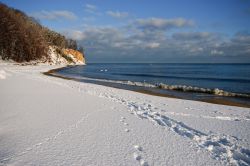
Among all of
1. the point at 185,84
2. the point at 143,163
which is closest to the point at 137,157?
the point at 143,163

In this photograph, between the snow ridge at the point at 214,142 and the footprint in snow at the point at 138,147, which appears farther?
the footprint in snow at the point at 138,147

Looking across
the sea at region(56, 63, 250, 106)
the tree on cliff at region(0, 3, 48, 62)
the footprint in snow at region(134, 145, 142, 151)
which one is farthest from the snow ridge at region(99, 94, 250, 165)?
the tree on cliff at region(0, 3, 48, 62)

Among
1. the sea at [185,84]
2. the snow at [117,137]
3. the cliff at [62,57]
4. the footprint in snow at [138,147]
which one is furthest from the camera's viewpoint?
the cliff at [62,57]

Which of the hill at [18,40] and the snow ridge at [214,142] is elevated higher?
the hill at [18,40]

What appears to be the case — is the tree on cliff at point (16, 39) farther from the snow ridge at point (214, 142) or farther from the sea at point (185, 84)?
the snow ridge at point (214, 142)

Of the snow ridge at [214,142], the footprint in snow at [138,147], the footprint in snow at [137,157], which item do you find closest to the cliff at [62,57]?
the snow ridge at [214,142]

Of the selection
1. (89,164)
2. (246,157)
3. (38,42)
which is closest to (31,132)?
(89,164)

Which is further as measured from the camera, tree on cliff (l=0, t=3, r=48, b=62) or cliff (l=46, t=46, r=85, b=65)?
cliff (l=46, t=46, r=85, b=65)

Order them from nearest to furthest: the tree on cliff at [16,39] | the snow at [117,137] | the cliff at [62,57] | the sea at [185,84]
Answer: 1. the snow at [117,137]
2. the sea at [185,84]
3. the tree on cliff at [16,39]
4. the cliff at [62,57]

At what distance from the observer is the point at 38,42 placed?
80438 mm

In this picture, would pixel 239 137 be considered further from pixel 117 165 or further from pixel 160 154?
pixel 117 165

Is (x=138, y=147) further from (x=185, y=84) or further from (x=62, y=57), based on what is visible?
(x=62, y=57)

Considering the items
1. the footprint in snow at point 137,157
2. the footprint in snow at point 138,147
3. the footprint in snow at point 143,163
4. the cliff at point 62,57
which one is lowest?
the footprint in snow at point 143,163

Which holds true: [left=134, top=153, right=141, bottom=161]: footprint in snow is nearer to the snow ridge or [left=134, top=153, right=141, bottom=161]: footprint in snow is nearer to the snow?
the snow
